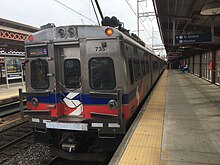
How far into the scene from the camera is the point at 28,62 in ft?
17.1

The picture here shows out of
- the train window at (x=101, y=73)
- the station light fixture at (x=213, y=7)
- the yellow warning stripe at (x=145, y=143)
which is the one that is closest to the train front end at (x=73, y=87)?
the train window at (x=101, y=73)

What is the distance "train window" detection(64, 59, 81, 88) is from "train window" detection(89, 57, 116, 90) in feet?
1.17

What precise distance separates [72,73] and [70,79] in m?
0.14

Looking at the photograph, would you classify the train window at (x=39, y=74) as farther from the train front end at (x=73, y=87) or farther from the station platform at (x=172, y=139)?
the station platform at (x=172, y=139)

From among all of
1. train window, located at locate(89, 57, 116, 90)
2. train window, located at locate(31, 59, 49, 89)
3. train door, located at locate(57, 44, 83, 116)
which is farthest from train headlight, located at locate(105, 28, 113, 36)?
train window, located at locate(31, 59, 49, 89)

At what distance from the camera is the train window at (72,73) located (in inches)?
193

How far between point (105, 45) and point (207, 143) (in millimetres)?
2913

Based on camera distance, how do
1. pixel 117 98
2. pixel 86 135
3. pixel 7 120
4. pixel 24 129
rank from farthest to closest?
pixel 7 120
pixel 24 129
pixel 86 135
pixel 117 98

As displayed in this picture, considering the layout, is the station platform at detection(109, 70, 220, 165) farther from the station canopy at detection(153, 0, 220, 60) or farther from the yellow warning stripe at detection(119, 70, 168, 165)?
the station canopy at detection(153, 0, 220, 60)

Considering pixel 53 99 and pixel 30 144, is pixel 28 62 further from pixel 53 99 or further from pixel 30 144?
pixel 30 144

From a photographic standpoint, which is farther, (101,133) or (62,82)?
(62,82)

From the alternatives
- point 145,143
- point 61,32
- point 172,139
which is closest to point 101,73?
point 61,32

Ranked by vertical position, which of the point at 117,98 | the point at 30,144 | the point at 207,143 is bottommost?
the point at 30,144

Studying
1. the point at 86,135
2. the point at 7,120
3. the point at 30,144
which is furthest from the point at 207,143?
the point at 7,120
